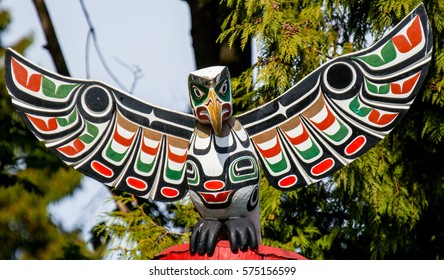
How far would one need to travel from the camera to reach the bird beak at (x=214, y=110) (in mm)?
4617

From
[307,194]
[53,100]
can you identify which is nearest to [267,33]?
[307,194]

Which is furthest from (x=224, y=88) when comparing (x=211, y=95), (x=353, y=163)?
(x=353, y=163)

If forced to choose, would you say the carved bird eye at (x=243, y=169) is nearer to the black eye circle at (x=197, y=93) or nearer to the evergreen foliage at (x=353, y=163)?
the black eye circle at (x=197, y=93)

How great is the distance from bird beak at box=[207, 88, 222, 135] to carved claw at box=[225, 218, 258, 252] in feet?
1.37

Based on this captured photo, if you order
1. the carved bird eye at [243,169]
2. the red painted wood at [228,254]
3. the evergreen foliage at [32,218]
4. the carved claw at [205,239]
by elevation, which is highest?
the evergreen foliage at [32,218]

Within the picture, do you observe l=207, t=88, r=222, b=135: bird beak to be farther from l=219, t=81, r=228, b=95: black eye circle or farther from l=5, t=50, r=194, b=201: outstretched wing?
l=5, t=50, r=194, b=201: outstretched wing

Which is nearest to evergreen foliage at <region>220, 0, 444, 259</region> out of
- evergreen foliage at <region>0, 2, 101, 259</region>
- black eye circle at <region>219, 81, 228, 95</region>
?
black eye circle at <region>219, 81, 228, 95</region>

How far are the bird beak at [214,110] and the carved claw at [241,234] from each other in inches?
16.4

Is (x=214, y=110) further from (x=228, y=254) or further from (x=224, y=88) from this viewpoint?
(x=228, y=254)

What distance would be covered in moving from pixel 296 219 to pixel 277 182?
1776mm

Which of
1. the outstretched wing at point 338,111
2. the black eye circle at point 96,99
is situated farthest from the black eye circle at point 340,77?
the black eye circle at point 96,99

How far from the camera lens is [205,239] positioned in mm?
4707

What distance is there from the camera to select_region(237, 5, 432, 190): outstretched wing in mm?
4723

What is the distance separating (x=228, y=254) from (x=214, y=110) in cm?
61
